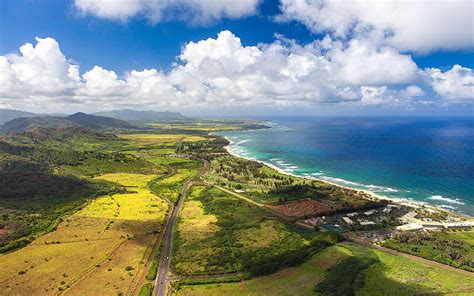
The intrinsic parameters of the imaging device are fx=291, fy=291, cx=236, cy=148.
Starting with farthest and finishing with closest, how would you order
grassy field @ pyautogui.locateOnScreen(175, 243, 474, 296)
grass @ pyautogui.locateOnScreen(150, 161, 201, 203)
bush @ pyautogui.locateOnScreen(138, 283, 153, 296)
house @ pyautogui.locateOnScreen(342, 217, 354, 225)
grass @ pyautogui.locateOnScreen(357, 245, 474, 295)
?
grass @ pyautogui.locateOnScreen(150, 161, 201, 203) → house @ pyautogui.locateOnScreen(342, 217, 354, 225) → bush @ pyautogui.locateOnScreen(138, 283, 153, 296) → grassy field @ pyautogui.locateOnScreen(175, 243, 474, 296) → grass @ pyautogui.locateOnScreen(357, 245, 474, 295)

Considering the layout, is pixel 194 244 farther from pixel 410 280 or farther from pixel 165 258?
pixel 410 280

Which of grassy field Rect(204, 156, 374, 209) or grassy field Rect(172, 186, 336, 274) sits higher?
grassy field Rect(204, 156, 374, 209)

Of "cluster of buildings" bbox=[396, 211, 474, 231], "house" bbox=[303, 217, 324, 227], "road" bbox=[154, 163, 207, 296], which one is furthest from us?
"house" bbox=[303, 217, 324, 227]

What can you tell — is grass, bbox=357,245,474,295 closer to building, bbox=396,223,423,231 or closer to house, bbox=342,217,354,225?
building, bbox=396,223,423,231

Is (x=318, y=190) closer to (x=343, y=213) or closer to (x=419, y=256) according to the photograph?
(x=343, y=213)

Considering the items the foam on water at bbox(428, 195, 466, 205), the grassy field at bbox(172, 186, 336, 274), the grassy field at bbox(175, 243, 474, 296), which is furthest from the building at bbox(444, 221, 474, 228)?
the grassy field at bbox(172, 186, 336, 274)

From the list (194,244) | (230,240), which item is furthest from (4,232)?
(230,240)

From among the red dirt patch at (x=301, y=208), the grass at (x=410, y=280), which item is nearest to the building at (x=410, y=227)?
the grass at (x=410, y=280)
